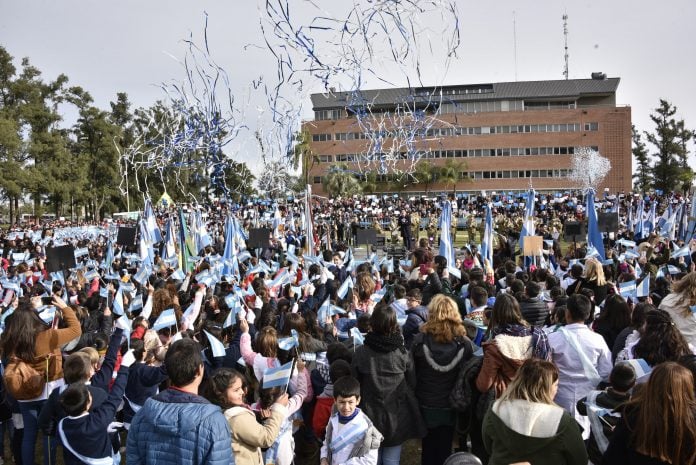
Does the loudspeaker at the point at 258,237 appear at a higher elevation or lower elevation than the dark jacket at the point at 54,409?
higher

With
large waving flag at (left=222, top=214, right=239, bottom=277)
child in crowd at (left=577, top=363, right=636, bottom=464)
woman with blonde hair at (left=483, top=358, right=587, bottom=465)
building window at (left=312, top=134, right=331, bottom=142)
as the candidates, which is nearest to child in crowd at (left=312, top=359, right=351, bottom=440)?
woman with blonde hair at (left=483, top=358, right=587, bottom=465)

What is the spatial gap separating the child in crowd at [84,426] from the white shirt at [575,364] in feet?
10.7

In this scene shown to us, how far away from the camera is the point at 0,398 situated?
5.52 metres

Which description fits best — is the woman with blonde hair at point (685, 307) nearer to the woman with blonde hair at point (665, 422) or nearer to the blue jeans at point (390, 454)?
the blue jeans at point (390, 454)

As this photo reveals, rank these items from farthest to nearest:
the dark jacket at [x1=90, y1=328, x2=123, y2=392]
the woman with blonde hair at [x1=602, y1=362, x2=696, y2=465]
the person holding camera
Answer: the person holding camera < the dark jacket at [x1=90, y1=328, x2=123, y2=392] < the woman with blonde hair at [x1=602, y1=362, x2=696, y2=465]

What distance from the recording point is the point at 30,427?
4961mm

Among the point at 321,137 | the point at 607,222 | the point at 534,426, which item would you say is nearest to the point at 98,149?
the point at 321,137

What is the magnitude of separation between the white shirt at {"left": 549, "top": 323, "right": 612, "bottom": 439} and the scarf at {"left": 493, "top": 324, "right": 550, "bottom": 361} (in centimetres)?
16

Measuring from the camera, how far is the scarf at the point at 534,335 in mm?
4301

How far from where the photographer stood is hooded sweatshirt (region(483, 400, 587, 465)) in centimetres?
286

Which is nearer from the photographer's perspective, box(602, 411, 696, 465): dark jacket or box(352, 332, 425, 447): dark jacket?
box(602, 411, 696, 465): dark jacket

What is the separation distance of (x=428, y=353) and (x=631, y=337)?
1.71 m

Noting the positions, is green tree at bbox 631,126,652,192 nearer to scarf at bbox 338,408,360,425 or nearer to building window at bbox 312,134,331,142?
building window at bbox 312,134,331,142

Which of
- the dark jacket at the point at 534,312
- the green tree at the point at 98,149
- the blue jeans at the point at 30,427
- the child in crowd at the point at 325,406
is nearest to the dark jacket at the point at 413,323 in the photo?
the dark jacket at the point at 534,312
